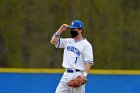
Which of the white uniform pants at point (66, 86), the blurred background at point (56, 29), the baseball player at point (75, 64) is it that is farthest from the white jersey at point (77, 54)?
the blurred background at point (56, 29)

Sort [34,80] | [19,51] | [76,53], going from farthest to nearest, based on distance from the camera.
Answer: [19,51] < [34,80] < [76,53]

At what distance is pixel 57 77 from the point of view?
962cm

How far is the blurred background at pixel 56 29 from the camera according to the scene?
13469 mm

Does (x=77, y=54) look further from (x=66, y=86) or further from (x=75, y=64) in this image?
(x=66, y=86)

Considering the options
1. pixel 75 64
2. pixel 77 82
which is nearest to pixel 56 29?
pixel 75 64

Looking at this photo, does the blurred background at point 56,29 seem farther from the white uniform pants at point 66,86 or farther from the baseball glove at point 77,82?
the baseball glove at point 77,82

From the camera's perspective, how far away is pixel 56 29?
1361 cm

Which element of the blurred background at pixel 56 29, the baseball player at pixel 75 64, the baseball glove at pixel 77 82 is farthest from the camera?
the blurred background at pixel 56 29

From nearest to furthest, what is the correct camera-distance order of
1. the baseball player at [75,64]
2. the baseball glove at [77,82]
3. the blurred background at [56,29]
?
the baseball glove at [77,82], the baseball player at [75,64], the blurred background at [56,29]

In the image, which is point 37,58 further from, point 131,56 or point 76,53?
point 76,53

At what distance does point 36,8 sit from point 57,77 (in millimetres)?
4816

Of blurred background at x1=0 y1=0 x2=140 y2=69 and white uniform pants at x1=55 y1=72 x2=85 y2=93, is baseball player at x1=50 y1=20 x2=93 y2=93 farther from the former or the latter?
blurred background at x1=0 y1=0 x2=140 y2=69

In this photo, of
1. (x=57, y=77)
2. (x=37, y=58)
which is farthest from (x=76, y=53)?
(x=37, y=58)

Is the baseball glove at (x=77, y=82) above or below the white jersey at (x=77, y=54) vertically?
below
